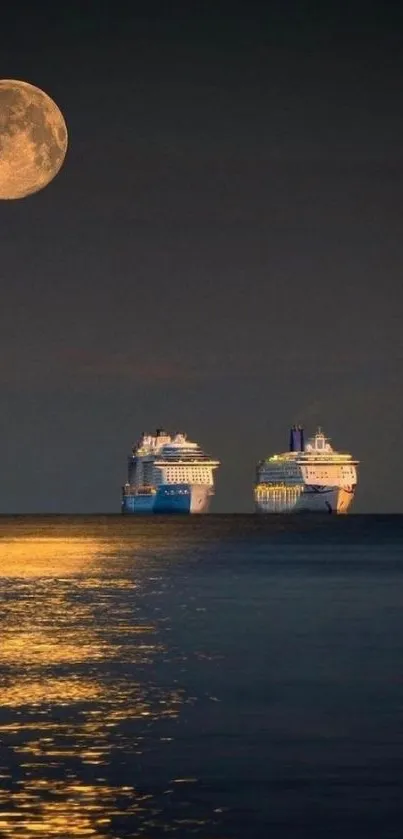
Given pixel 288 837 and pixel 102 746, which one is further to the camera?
pixel 102 746

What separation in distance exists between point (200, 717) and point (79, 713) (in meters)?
1.79

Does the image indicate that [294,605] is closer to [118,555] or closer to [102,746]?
[102,746]

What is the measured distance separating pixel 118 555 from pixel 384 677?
82464 mm

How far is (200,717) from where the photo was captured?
83.9 ft

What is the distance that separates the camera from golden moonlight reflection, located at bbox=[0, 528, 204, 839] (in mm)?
17391

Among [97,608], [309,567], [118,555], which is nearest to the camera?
[97,608]

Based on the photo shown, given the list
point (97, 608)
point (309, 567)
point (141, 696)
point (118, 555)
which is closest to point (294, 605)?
point (97, 608)

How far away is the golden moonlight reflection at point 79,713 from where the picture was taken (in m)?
17.4

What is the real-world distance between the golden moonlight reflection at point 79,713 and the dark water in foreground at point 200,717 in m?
0.04

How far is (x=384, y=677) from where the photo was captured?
3192 cm

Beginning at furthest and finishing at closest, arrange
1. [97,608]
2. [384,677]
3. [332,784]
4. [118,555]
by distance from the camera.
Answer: [118,555]
[97,608]
[384,677]
[332,784]

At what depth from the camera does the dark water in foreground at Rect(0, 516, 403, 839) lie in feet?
57.4

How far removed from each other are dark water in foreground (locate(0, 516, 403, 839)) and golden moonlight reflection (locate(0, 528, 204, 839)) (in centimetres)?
4

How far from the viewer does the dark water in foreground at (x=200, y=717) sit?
17.5 metres
